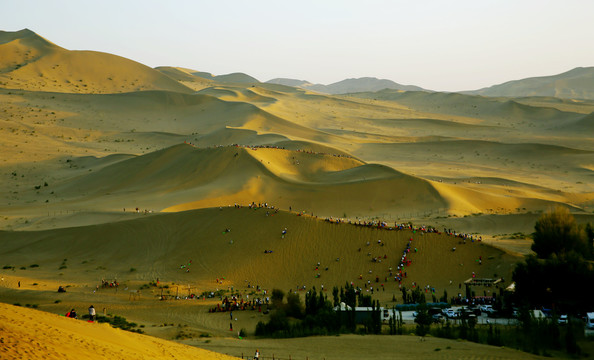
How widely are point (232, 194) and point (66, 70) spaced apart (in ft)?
245

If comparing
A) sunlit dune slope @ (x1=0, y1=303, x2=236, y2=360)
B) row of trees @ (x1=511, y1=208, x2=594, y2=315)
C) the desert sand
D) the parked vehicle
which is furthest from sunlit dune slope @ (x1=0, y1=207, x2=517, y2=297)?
sunlit dune slope @ (x1=0, y1=303, x2=236, y2=360)

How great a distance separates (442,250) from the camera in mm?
33625

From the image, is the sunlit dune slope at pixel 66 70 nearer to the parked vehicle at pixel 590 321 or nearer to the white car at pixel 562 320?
the white car at pixel 562 320

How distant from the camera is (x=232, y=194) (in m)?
48.4

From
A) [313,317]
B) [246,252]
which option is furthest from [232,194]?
[313,317]

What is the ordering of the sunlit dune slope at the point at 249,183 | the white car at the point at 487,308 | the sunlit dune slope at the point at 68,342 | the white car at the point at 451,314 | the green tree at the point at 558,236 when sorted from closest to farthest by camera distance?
the sunlit dune slope at the point at 68,342 < the white car at the point at 451,314 < the white car at the point at 487,308 < the green tree at the point at 558,236 < the sunlit dune slope at the point at 249,183

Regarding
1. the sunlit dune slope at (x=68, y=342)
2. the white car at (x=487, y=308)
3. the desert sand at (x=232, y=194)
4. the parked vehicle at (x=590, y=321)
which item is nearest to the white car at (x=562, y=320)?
the parked vehicle at (x=590, y=321)

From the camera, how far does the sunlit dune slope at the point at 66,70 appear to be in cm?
10338

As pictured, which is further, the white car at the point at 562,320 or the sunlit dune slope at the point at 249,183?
the sunlit dune slope at the point at 249,183

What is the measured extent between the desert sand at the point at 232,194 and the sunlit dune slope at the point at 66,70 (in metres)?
0.52

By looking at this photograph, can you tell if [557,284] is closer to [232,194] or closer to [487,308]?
[487,308]

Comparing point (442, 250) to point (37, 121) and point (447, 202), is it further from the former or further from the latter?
point (37, 121)

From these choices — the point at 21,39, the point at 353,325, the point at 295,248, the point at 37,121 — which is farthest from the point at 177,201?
the point at 21,39

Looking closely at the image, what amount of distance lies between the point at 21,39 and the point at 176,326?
113m
